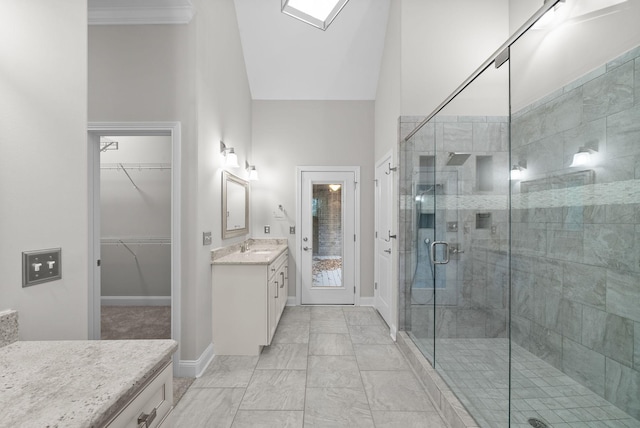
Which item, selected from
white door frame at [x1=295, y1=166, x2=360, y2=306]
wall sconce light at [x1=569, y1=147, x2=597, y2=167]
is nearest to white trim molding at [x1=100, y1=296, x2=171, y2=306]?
white door frame at [x1=295, y1=166, x2=360, y2=306]

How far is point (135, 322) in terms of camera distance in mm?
3701

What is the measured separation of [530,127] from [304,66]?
9.39 feet

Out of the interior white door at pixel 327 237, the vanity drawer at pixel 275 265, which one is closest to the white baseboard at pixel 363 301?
the interior white door at pixel 327 237

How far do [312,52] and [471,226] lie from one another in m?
3.03

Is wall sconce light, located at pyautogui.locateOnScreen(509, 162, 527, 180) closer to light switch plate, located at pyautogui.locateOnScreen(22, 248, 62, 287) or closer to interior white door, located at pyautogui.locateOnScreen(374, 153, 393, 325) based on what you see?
interior white door, located at pyautogui.locateOnScreen(374, 153, 393, 325)

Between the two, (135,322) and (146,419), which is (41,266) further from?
(135,322)

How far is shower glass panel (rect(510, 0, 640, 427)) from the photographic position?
185 cm

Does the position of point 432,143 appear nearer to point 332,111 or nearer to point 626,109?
point 626,109

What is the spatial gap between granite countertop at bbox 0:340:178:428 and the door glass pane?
3.38m

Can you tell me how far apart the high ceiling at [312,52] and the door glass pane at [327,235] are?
1450 mm

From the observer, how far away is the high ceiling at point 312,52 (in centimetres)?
Result: 361

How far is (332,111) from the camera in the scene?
441cm

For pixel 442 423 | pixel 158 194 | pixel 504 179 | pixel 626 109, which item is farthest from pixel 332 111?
pixel 442 423

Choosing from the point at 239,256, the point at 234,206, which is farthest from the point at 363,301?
the point at 234,206
